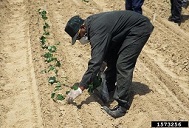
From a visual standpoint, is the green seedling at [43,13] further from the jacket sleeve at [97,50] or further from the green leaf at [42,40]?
the jacket sleeve at [97,50]

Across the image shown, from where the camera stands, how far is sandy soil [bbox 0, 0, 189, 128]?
5.57 metres

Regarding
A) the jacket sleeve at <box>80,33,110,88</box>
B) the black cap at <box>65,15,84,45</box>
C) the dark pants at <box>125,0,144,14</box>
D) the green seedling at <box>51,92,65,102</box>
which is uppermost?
the black cap at <box>65,15,84,45</box>

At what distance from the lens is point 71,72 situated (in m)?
6.80

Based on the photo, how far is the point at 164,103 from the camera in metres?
5.96

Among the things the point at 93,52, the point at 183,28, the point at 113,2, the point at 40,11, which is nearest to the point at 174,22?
the point at 183,28

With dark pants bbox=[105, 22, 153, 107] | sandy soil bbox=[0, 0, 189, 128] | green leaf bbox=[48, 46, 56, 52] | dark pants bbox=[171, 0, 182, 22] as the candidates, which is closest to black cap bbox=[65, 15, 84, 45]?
dark pants bbox=[105, 22, 153, 107]

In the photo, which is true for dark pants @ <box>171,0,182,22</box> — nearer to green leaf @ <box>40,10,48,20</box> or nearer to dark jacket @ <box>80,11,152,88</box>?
green leaf @ <box>40,10,48,20</box>

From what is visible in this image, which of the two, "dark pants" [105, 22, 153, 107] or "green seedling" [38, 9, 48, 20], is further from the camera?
"green seedling" [38, 9, 48, 20]

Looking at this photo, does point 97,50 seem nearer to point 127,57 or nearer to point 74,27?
point 74,27

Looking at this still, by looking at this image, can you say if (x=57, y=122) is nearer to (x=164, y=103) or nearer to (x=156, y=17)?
Answer: (x=164, y=103)

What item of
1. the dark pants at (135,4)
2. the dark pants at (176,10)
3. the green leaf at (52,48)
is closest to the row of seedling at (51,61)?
the green leaf at (52,48)

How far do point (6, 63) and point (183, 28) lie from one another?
4645 mm

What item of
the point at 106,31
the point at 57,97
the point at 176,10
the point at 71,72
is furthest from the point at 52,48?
the point at 176,10

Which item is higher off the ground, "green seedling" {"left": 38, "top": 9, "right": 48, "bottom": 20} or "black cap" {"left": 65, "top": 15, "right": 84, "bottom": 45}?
"black cap" {"left": 65, "top": 15, "right": 84, "bottom": 45}
